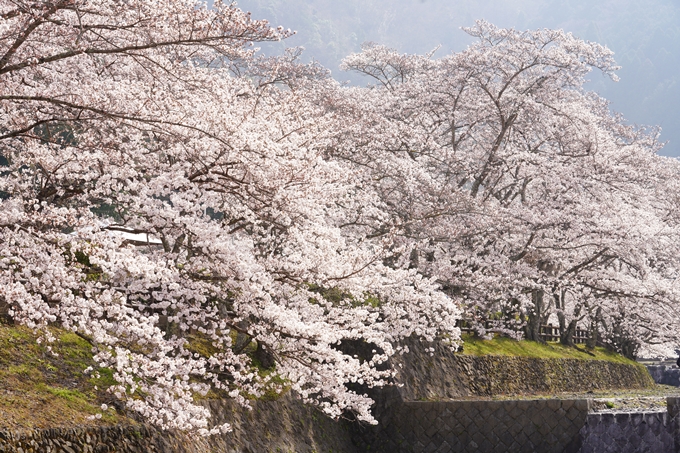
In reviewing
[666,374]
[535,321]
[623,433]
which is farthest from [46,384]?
[666,374]

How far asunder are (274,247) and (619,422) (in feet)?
30.2

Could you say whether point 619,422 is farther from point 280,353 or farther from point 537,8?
point 537,8

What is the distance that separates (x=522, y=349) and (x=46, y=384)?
17435mm

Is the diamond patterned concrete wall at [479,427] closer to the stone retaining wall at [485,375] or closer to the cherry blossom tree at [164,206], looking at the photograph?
the stone retaining wall at [485,375]

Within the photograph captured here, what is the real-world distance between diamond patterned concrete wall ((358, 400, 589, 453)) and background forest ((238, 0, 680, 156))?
329 ft

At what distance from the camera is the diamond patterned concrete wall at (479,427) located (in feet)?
52.0

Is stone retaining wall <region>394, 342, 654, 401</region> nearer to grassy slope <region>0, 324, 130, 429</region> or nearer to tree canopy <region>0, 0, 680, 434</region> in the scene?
tree canopy <region>0, 0, 680, 434</region>

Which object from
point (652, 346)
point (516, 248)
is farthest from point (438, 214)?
point (652, 346)

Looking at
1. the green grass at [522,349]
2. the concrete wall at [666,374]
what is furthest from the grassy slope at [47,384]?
the concrete wall at [666,374]

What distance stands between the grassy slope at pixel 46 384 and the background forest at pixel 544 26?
4176 inches

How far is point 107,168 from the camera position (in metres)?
9.23

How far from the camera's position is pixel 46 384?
8.33 meters

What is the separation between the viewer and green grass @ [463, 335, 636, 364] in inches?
817

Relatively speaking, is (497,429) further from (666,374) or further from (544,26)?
(544,26)
